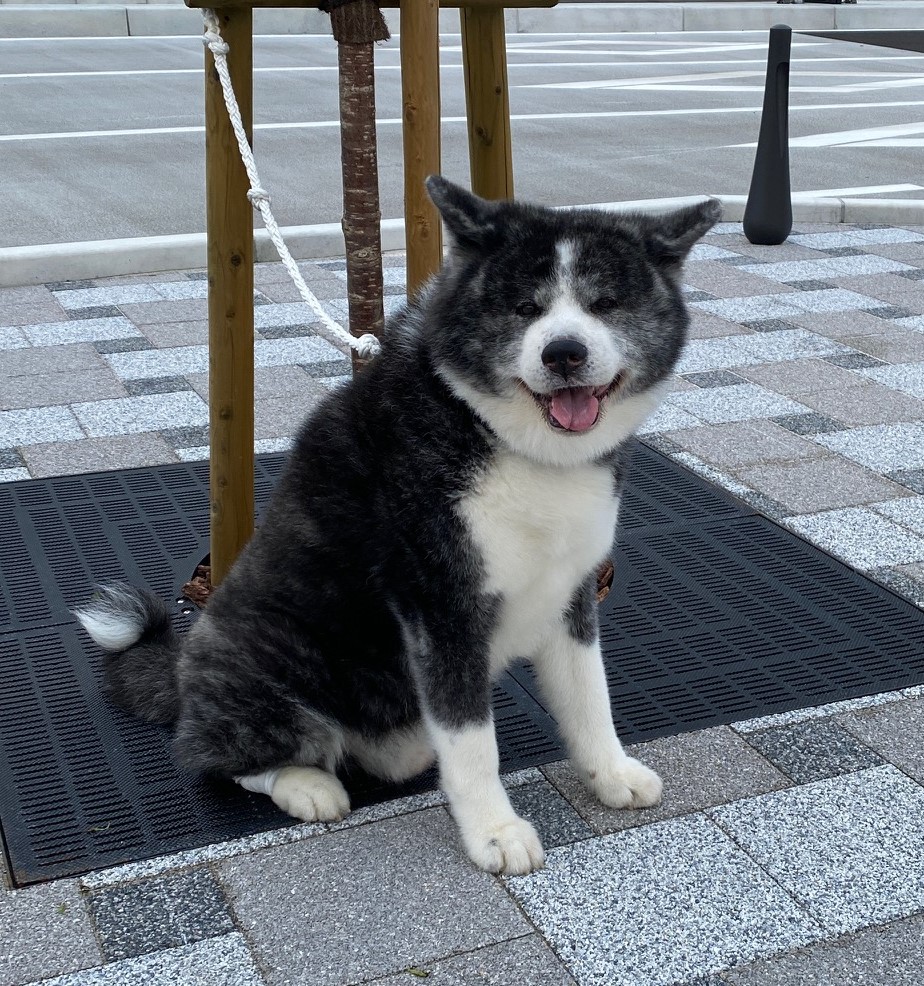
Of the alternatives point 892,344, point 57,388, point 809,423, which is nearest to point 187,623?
point 57,388

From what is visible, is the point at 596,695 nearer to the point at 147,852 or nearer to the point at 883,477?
the point at 147,852

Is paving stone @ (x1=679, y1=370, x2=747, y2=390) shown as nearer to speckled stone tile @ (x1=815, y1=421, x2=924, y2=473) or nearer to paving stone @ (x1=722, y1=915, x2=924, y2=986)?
speckled stone tile @ (x1=815, y1=421, x2=924, y2=473)

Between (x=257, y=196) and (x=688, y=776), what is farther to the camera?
(x=257, y=196)

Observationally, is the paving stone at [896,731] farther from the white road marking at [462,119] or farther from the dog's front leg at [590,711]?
the white road marking at [462,119]

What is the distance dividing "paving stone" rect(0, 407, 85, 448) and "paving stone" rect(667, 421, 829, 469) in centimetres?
238

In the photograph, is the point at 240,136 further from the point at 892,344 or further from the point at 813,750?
the point at 892,344

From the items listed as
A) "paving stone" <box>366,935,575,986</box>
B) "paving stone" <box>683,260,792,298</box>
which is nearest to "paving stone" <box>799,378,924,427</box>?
"paving stone" <box>683,260,792,298</box>

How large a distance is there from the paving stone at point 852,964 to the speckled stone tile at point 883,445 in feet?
8.62

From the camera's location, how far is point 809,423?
530 cm

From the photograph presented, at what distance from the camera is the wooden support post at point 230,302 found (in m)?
3.39

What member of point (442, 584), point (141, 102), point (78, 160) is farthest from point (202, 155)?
point (442, 584)

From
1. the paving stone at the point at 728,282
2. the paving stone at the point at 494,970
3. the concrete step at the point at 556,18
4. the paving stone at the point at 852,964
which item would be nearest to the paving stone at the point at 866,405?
the paving stone at the point at 728,282

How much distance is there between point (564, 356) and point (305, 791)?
116cm

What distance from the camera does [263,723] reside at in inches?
110
